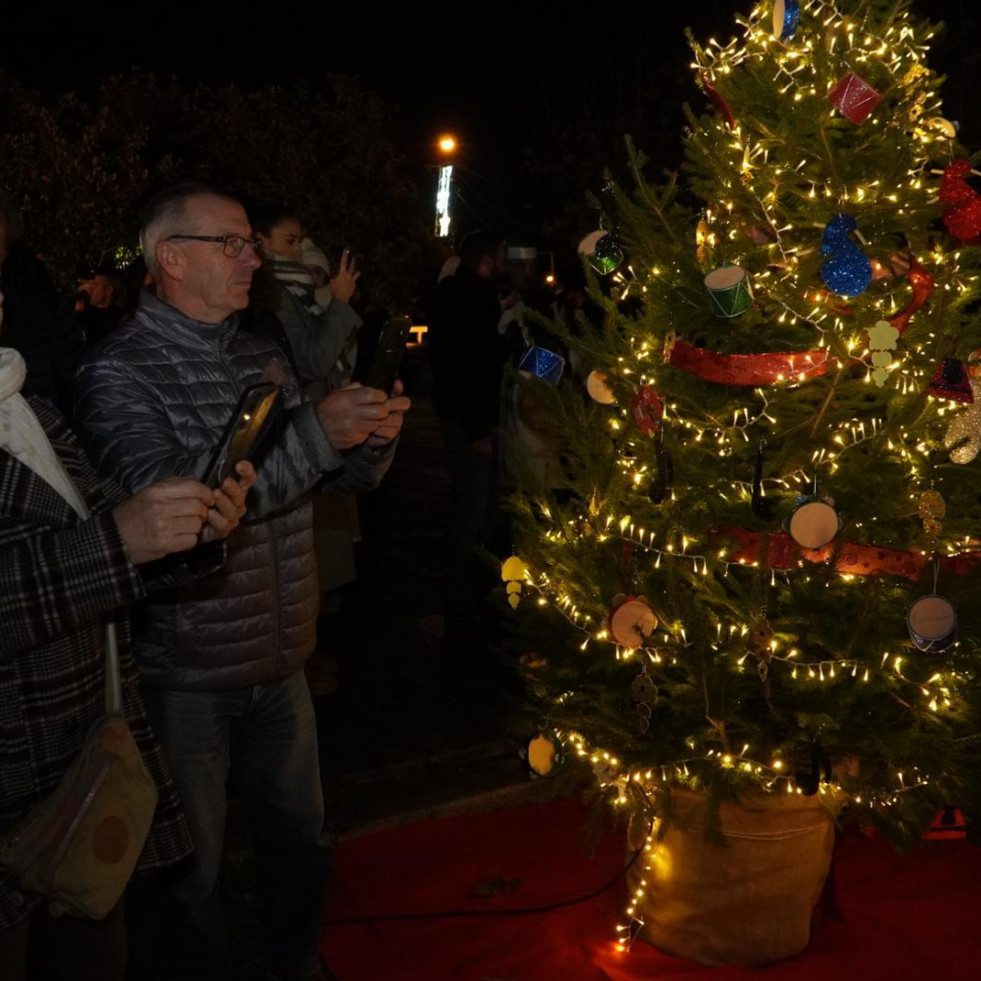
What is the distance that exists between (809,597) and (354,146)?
34.1 meters

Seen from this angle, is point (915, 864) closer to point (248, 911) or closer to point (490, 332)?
point (248, 911)

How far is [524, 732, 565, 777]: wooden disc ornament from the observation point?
4211 millimetres

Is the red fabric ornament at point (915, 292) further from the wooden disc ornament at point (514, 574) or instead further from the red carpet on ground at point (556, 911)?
the red carpet on ground at point (556, 911)

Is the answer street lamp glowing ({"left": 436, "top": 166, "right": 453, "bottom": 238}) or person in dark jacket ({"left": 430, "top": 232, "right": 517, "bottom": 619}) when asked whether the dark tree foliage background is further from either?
person in dark jacket ({"left": 430, "top": 232, "right": 517, "bottom": 619})

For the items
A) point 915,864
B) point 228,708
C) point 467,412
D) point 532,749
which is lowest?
point 915,864

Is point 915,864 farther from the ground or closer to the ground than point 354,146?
closer to the ground

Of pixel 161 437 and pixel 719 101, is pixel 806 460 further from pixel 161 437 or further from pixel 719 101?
pixel 161 437

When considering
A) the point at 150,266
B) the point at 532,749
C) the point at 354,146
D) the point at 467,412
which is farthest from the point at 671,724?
the point at 354,146

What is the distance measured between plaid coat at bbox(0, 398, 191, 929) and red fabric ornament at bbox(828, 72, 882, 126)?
2.35 metres

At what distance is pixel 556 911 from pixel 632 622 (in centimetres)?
133

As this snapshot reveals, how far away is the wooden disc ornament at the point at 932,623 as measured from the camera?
138 inches

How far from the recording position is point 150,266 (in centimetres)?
337

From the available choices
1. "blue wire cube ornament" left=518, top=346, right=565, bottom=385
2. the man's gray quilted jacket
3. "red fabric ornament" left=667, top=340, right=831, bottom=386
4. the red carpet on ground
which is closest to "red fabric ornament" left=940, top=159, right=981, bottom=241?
"red fabric ornament" left=667, top=340, right=831, bottom=386

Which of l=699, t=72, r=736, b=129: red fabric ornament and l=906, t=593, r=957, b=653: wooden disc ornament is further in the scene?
l=699, t=72, r=736, b=129: red fabric ornament
